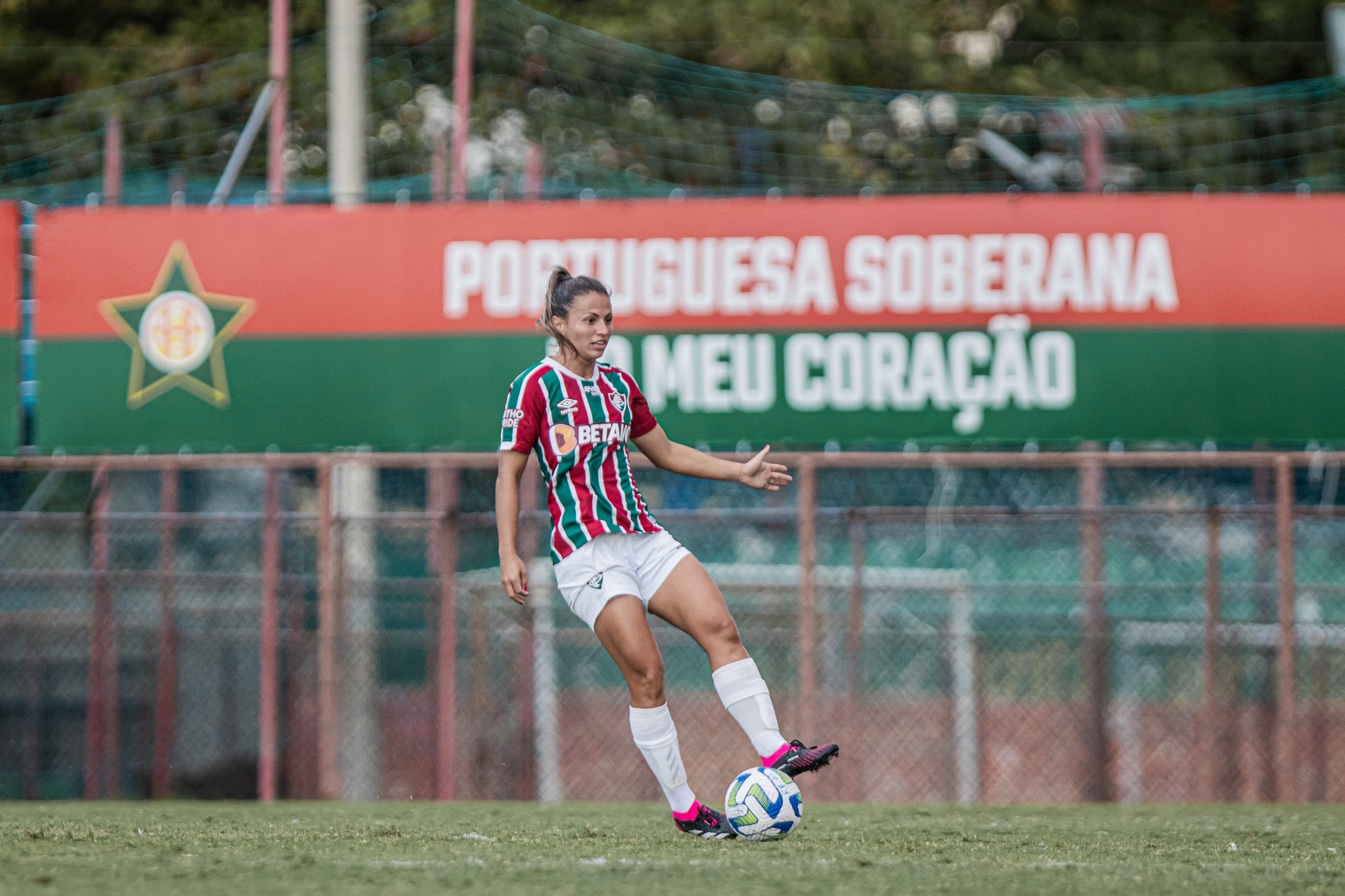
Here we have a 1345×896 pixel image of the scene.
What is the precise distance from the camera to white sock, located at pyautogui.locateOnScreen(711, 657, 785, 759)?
4941mm

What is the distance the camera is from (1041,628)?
1009cm

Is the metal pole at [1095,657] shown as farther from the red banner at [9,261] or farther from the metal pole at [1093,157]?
the red banner at [9,261]

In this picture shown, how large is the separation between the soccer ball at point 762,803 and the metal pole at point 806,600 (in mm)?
3398

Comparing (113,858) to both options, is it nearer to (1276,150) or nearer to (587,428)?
(587,428)

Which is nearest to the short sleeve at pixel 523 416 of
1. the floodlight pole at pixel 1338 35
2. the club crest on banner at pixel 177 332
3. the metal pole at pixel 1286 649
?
the club crest on banner at pixel 177 332

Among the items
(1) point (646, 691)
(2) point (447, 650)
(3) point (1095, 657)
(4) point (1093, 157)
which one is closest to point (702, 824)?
(1) point (646, 691)

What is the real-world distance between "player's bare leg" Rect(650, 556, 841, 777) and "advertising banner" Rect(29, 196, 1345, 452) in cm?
432

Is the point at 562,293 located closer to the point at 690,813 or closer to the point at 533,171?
the point at 690,813

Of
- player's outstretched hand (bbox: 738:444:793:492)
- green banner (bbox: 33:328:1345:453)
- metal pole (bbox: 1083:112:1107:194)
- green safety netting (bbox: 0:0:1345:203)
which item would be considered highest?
green safety netting (bbox: 0:0:1345:203)

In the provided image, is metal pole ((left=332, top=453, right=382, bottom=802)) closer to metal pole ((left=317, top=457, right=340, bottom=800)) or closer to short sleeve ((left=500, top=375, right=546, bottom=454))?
metal pole ((left=317, top=457, right=340, bottom=800))

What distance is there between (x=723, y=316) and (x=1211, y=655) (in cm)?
342

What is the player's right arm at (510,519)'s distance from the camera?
4.93m

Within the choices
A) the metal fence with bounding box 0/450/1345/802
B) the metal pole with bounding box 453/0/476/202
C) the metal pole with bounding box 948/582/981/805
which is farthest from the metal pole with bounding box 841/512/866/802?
the metal pole with bounding box 453/0/476/202

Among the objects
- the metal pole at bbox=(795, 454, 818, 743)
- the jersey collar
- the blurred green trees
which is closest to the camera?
the jersey collar
